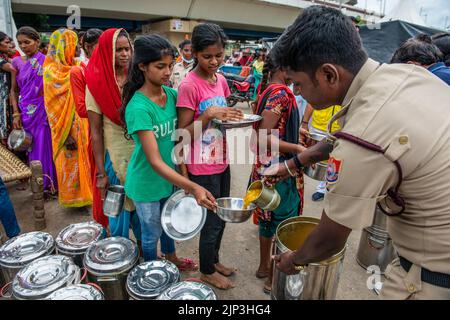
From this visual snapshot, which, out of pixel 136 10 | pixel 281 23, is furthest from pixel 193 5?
pixel 281 23

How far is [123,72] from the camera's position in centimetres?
230

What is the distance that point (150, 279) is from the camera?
64.4 inches

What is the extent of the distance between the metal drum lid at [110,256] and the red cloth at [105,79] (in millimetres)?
916

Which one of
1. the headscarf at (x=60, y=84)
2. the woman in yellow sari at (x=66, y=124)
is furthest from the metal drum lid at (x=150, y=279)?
the headscarf at (x=60, y=84)

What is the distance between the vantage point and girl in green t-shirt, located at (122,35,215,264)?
1686 mm

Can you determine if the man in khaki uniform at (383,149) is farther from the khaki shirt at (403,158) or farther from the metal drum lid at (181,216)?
the metal drum lid at (181,216)

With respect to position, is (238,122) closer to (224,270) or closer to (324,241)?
(324,241)

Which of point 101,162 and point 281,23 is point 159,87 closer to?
point 101,162

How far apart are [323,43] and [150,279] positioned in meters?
1.46

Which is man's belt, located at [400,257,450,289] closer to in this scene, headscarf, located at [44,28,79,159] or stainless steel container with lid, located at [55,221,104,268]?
stainless steel container with lid, located at [55,221,104,268]

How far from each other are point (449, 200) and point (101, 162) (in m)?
2.14

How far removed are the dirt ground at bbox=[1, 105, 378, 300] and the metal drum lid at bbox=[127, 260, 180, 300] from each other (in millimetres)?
721

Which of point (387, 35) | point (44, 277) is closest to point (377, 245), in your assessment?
point (44, 277)

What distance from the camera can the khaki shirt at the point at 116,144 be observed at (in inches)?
85.9
